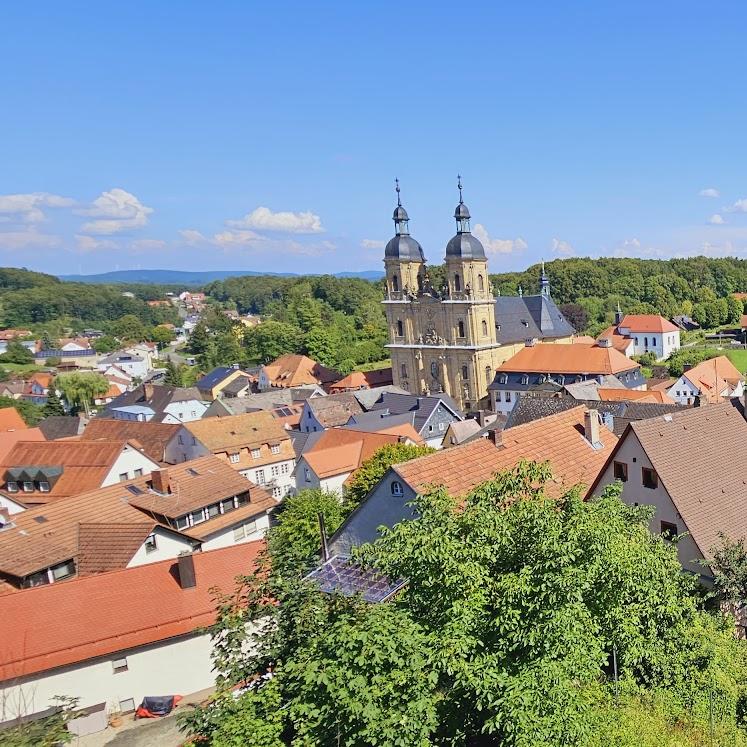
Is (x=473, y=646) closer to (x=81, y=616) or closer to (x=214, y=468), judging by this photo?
(x=81, y=616)

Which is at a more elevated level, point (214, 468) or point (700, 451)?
point (700, 451)

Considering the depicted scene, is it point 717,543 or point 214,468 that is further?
point 214,468

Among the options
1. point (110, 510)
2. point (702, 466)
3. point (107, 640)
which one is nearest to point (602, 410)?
point (702, 466)

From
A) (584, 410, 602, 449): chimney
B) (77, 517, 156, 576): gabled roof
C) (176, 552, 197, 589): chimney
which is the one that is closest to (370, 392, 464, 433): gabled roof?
(584, 410, 602, 449): chimney

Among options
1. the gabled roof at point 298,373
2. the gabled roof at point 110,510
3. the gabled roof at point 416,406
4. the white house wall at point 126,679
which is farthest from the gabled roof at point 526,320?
the white house wall at point 126,679

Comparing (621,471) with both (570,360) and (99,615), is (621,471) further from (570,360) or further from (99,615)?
(570,360)

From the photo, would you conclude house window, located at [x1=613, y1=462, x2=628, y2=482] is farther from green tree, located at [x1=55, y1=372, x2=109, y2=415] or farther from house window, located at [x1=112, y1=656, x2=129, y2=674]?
green tree, located at [x1=55, y1=372, x2=109, y2=415]

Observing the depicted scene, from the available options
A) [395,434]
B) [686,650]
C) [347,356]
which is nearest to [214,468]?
[395,434]
